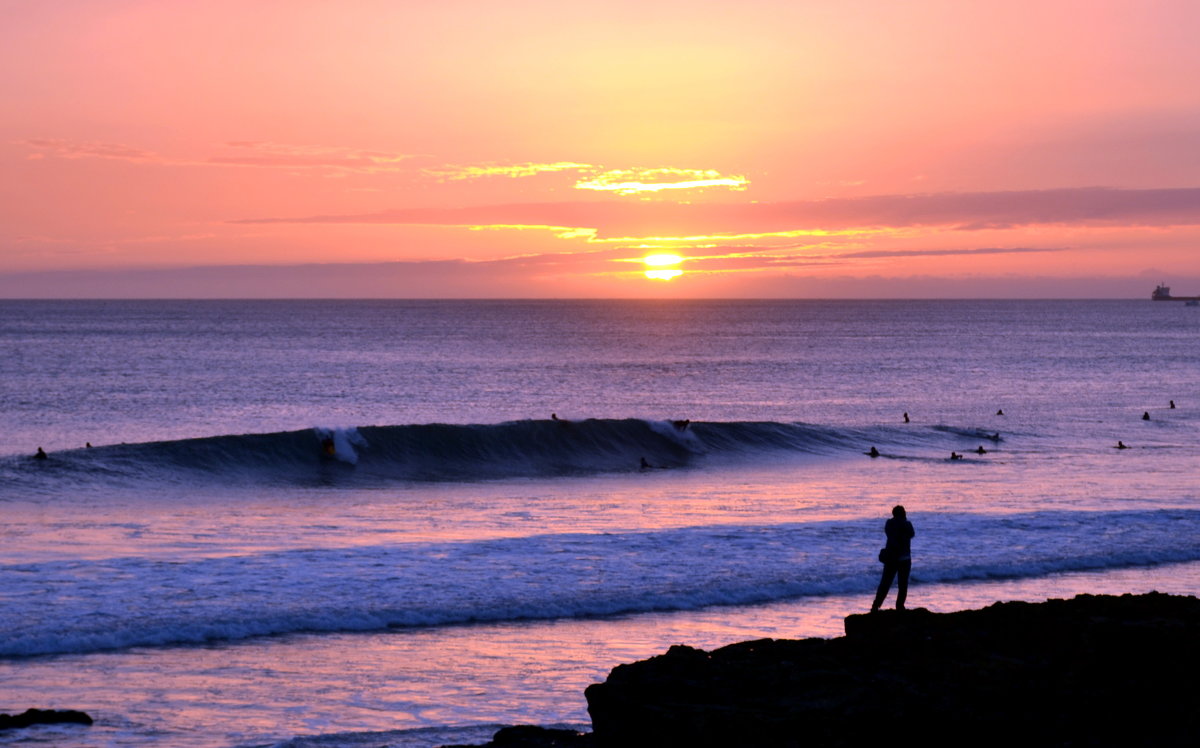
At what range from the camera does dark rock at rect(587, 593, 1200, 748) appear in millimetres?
9125

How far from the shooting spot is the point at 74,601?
17.4 meters

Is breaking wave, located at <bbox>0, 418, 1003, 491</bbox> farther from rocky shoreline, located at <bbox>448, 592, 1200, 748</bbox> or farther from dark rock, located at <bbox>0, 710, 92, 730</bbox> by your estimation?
rocky shoreline, located at <bbox>448, 592, 1200, 748</bbox>

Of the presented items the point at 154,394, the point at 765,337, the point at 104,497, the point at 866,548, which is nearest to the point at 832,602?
the point at 866,548

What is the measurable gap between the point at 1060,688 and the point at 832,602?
30.7ft

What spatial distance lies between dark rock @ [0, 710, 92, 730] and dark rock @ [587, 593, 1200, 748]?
5.71 meters

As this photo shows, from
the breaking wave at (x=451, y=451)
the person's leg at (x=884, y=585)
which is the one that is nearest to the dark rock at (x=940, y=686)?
the person's leg at (x=884, y=585)

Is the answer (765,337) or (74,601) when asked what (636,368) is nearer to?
(765,337)

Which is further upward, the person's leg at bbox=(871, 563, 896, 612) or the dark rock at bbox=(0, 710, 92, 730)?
the person's leg at bbox=(871, 563, 896, 612)

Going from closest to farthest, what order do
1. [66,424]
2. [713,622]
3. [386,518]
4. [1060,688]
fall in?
[1060,688] < [713,622] < [386,518] < [66,424]

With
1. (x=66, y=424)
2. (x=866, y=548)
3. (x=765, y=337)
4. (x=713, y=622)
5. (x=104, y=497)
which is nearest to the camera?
(x=713, y=622)

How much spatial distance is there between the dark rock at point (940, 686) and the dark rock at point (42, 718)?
225 inches

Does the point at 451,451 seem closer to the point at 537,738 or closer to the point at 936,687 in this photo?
the point at 537,738

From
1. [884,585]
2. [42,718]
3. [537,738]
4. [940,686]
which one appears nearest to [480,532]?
[884,585]

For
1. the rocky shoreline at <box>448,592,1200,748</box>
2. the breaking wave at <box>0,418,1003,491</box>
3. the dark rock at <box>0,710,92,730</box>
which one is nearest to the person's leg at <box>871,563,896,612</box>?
the rocky shoreline at <box>448,592,1200,748</box>
